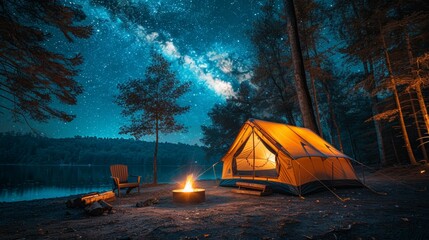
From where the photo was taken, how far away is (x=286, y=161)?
695 centimetres

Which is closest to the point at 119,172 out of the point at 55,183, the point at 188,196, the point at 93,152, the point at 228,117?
the point at 188,196

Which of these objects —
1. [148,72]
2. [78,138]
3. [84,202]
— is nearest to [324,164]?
[84,202]

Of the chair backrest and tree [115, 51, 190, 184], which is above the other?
tree [115, 51, 190, 184]

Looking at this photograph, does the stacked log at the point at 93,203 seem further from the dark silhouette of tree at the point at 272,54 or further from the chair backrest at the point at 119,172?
the dark silhouette of tree at the point at 272,54

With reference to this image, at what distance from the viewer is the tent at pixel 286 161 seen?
670 cm

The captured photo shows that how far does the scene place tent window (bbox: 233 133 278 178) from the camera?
317 inches

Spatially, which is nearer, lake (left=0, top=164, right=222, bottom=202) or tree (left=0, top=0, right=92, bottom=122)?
tree (left=0, top=0, right=92, bottom=122)

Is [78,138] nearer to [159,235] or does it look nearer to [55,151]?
[55,151]

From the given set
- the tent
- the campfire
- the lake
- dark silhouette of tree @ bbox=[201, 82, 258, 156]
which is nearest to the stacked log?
the campfire

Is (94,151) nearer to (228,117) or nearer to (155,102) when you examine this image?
(228,117)

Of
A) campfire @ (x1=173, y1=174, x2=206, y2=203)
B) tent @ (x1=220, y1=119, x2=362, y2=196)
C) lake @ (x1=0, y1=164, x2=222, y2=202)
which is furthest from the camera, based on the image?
lake @ (x1=0, y1=164, x2=222, y2=202)

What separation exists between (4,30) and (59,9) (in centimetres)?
134

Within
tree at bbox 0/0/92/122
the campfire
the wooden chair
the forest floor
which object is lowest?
the forest floor

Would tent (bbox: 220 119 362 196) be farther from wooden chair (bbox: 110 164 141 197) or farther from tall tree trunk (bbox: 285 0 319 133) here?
wooden chair (bbox: 110 164 141 197)
